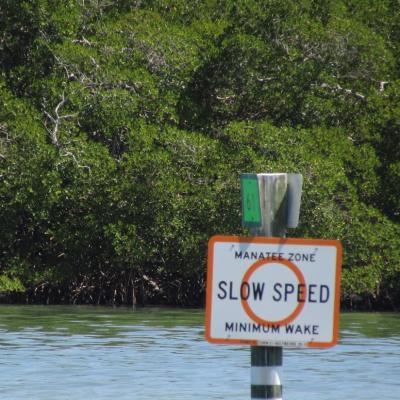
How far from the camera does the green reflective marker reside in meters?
3.73

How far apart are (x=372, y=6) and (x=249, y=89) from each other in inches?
177

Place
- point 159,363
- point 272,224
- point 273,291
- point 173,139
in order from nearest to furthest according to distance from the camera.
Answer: point 273,291, point 272,224, point 159,363, point 173,139

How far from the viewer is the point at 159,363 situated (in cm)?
1395

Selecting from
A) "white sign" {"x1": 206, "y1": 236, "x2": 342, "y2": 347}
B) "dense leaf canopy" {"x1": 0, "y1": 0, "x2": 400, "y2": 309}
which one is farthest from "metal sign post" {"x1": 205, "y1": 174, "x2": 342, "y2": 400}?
"dense leaf canopy" {"x1": 0, "y1": 0, "x2": 400, "y2": 309}

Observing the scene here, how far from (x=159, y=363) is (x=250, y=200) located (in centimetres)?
1036

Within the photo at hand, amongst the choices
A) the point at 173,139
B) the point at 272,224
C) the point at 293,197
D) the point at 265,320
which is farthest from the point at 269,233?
the point at 173,139

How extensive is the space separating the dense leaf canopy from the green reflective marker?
19967mm

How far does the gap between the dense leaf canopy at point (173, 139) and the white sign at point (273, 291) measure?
65.7ft

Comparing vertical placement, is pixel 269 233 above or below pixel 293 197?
below

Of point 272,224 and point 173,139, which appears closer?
point 272,224

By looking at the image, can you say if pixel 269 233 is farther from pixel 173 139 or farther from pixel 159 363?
pixel 173 139

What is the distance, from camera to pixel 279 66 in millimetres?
26938

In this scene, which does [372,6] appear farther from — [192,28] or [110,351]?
[110,351]

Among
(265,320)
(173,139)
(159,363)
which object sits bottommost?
(159,363)
